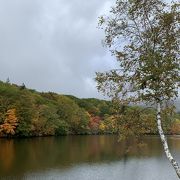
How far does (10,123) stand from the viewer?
3676 inches

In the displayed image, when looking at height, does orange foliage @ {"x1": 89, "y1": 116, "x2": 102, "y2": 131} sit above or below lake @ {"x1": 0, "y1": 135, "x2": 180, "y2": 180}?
above

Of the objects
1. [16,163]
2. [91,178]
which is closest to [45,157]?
[16,163]

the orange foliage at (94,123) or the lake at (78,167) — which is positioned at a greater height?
the orange foliage at (94,123)

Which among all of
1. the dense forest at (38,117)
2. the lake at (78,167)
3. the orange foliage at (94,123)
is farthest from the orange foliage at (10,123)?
the orange foliage at (94,123)

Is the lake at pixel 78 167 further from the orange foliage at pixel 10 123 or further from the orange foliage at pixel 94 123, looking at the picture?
the orange foliage at pixel 94 123

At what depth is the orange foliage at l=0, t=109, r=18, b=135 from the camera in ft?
301

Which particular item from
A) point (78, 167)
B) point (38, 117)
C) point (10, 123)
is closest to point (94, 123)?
point (38, 117)

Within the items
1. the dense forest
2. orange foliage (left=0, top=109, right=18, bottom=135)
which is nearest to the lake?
the dense forest

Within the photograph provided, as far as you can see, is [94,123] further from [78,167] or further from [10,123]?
[78,167]

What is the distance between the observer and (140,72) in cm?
1439

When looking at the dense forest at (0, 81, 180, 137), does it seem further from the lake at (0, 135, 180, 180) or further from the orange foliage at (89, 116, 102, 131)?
the lake at (0, 135, 180, 180)

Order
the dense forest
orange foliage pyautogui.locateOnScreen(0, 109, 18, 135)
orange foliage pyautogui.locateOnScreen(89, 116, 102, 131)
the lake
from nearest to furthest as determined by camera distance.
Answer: the lake
orange foliage pyautogui.locateOnScreen(0, 109, 18, 135)
the dense forest
orange foliage pyautogui.locateOnScreen(89, 116, 102, 131)

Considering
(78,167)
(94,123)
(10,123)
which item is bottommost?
(78,167)

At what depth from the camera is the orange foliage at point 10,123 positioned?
9181 cm
